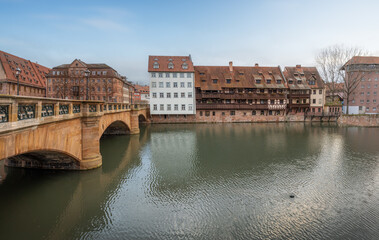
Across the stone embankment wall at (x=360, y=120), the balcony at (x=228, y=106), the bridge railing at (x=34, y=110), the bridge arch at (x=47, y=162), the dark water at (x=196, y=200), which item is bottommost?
the dark water at (x=196, y=200)

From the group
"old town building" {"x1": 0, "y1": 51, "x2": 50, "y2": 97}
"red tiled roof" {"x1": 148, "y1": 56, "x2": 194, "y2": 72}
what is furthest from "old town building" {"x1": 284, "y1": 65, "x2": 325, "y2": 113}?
"old town building" {"x1": 0, "y1": 51, "x2": 50, "y2": 97}

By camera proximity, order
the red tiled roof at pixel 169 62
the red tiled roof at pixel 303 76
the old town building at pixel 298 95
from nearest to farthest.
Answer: the red tiled roof at pixel 169 62, the old town building at pixel 298 95, the red tiled roof at pixel 303 76

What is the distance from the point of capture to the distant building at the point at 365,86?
51094 mm

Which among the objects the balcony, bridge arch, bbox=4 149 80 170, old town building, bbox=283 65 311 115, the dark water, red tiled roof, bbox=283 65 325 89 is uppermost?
red tiled roof, bbox=283 65 325 89

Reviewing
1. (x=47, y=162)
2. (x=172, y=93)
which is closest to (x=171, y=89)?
(x=172, y=93)

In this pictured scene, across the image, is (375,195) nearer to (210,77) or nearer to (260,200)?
(260,200)

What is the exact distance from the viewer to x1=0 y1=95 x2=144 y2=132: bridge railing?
6.36m

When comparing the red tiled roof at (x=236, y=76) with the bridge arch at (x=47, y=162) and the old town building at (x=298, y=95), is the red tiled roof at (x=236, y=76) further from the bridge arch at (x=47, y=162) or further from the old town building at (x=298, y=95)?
the bridge arch at (x=47, y=162)

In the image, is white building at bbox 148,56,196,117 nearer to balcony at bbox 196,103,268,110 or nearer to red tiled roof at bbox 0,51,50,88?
balcony at bbox 196,103,268,110

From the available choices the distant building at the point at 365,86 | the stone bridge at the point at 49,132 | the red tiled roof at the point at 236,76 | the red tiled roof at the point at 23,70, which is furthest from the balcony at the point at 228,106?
the red tiled roof at the point at 23,70

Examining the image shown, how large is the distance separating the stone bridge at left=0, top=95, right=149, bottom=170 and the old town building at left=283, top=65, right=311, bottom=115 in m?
44.2

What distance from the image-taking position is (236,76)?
1953 inches

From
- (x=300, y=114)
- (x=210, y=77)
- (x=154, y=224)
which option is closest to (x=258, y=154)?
(x=154, y=224)

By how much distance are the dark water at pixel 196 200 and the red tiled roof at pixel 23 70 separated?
152ft
